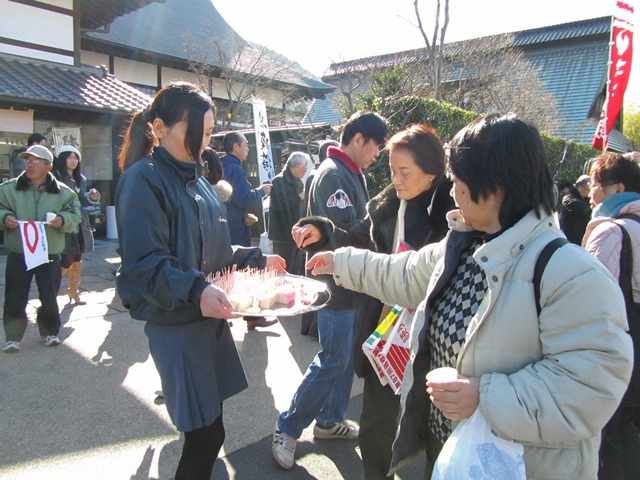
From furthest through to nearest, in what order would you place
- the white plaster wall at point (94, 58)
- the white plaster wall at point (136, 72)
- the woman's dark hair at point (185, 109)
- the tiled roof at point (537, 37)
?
the tiled roof at point (537, 37) < the white plaster wall at point (136, 72) < the white plaster wall at point (94, 58) < the woman's dark hair at point (185, 109)

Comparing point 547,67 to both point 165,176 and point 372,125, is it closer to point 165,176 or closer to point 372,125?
point 372,125

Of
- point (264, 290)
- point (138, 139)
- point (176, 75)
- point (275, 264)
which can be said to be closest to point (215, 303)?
point (264, 290)

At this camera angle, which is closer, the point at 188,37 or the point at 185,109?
the point at 185,109

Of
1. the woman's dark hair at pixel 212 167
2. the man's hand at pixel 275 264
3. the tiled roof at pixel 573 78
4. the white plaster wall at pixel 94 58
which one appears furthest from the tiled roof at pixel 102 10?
the tiled roof at pixel 573 78

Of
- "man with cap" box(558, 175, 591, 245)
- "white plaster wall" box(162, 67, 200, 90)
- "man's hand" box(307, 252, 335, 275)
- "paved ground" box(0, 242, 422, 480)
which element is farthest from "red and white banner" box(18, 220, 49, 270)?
"white plaster wall" box(162, 67, 200, 90)

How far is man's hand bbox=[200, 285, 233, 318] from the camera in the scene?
69.9 inches

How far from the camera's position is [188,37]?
1642 cm

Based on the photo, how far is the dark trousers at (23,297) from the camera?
4.73 meters

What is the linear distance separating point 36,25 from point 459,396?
11970 mm

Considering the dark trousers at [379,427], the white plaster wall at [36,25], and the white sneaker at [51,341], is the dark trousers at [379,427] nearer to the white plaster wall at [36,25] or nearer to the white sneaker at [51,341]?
the white sneaker at [51,341]

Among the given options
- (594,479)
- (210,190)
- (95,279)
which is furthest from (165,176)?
(95,279)

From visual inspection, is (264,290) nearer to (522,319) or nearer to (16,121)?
(522,319)

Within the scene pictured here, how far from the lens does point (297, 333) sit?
566cm

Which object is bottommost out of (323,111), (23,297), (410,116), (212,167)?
(23,297)
